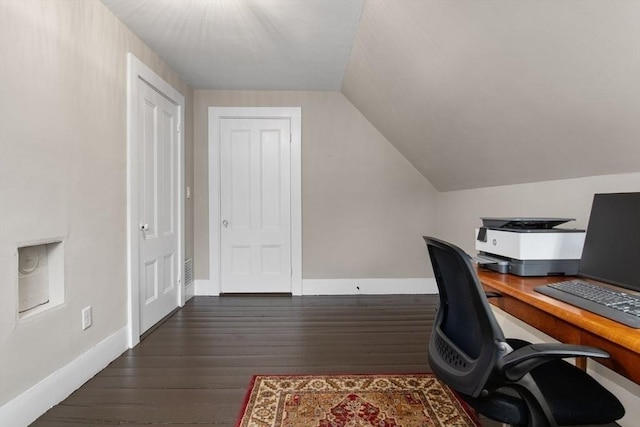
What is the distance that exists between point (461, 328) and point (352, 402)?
941mm

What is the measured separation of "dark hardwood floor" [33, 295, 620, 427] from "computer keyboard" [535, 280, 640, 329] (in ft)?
2.89

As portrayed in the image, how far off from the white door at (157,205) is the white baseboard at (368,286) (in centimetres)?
151

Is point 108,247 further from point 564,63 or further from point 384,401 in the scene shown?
point 564,63

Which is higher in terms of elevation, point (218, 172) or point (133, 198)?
point (218, 172)

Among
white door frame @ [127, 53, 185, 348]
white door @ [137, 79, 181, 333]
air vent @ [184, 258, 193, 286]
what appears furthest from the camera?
air vent @ [184, 258, 193, 286]

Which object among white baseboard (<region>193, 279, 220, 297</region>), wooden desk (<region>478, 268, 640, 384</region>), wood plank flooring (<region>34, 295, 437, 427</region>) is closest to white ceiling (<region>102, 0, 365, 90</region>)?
wooden desk (<region>478, 268, 640, 384</region>)

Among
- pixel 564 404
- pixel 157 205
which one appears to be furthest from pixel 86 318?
pixel 564 404

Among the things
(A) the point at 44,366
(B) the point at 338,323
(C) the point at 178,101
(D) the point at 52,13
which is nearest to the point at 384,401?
(B) the point at 338,323

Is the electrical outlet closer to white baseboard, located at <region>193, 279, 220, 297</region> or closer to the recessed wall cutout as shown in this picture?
the recessed wall cutout

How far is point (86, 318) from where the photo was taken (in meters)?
2.05

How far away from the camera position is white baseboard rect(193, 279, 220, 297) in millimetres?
3848

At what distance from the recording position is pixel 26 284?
1.71 metres

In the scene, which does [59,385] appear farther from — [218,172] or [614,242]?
[614,242]

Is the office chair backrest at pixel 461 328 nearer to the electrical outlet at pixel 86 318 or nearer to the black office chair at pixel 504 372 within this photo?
the black office chair at pixel 504 372
